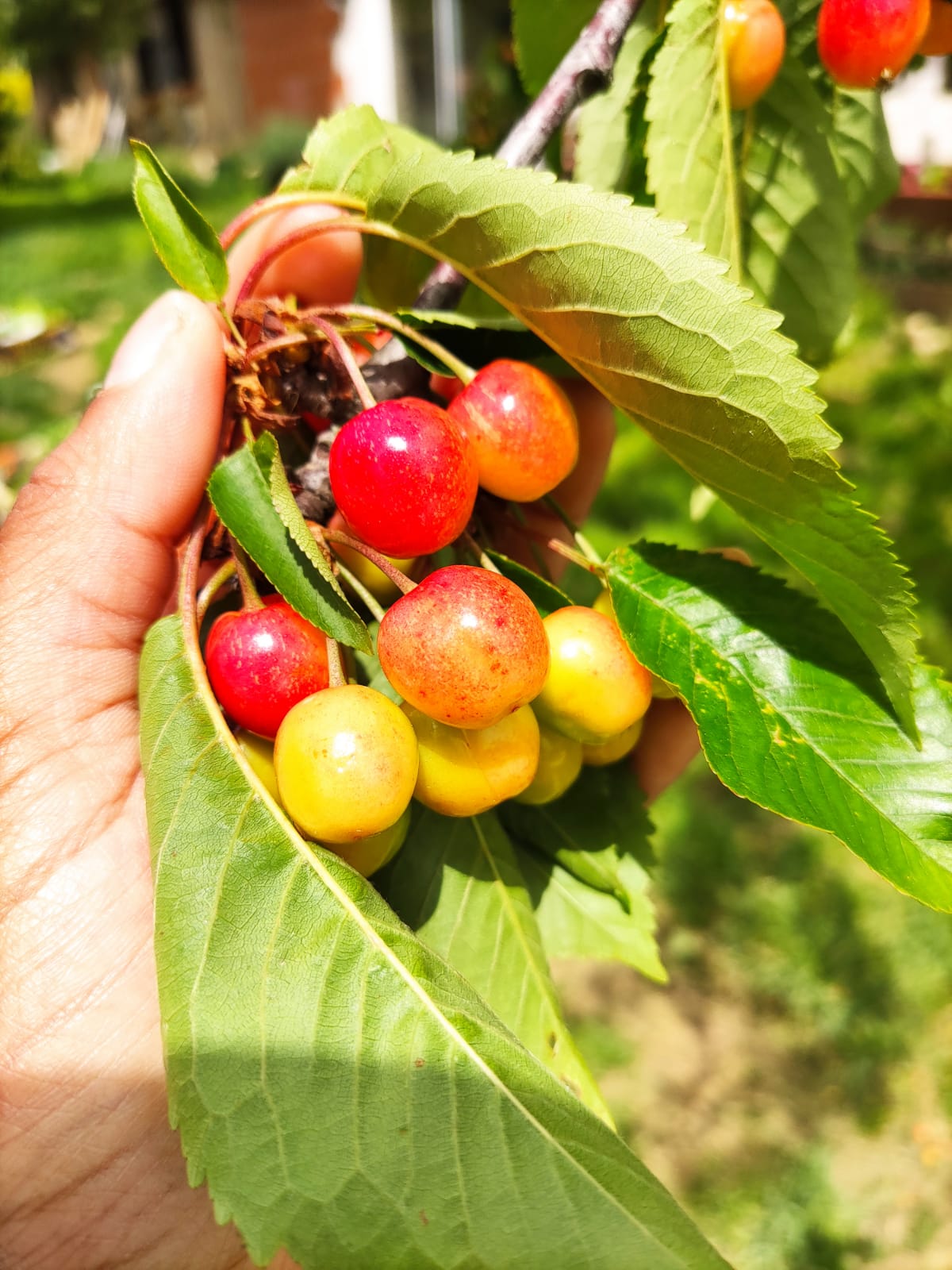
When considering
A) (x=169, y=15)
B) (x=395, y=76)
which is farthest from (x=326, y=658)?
(x=169, y=15)

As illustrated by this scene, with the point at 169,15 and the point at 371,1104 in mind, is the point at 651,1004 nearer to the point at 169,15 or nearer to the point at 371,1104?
the point at 371,1104

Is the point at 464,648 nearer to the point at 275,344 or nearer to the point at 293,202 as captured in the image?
the point at 275,344

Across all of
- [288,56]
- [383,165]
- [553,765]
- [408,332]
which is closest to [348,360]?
[408,332]

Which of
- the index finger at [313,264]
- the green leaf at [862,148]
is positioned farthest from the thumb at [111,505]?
the green leaf at [862,148]

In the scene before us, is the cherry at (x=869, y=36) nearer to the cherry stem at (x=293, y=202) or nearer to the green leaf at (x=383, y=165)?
the green leaf at (x=383, y=165)

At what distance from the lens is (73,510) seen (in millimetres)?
1806

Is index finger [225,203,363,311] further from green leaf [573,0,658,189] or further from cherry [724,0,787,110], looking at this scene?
cherry [724,0,787,110]

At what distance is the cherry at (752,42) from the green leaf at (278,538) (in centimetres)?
98

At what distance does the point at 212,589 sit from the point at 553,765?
0.63m

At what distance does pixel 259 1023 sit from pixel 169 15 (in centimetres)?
2855

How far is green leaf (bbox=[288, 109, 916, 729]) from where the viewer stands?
1194mm

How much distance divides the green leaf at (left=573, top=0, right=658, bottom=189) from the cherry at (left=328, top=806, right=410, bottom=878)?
3.99ft

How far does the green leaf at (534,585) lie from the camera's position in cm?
149

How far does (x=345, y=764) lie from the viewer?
1.24m
